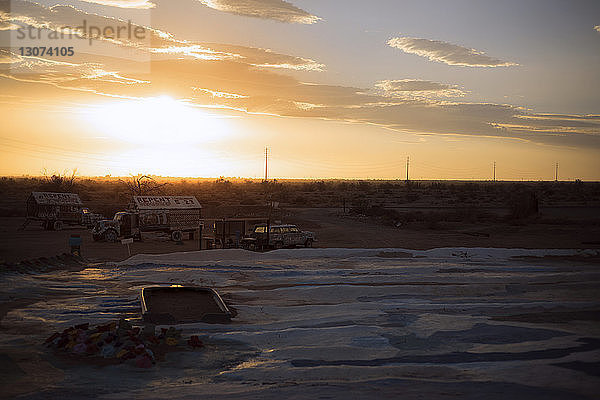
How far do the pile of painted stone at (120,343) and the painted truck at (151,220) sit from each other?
22.2 meters

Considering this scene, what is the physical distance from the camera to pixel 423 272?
20953 millimetres

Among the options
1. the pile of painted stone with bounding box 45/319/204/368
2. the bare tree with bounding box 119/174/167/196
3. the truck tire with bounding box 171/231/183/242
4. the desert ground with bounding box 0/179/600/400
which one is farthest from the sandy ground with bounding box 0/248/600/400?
the bare tree with bounding box 119/174/167/196

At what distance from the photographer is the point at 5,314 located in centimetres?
1376

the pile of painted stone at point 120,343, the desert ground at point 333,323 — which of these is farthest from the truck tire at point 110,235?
the pile of painted stone at point 120,343

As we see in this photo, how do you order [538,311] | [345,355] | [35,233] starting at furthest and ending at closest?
[35,233] → [538,311] → [345,355]

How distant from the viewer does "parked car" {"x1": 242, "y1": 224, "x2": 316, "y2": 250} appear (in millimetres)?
28422

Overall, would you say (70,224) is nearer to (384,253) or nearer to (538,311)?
(384,253)

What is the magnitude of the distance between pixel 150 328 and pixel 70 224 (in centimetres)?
3455

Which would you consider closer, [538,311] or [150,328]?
[150,328]

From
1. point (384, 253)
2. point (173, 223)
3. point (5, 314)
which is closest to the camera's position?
point (5, 314)

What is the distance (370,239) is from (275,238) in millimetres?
7683

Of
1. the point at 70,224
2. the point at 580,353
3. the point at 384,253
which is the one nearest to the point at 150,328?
the point at 580,353

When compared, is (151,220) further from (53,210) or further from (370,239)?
(370,239)

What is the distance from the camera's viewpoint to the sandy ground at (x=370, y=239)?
28.9m
